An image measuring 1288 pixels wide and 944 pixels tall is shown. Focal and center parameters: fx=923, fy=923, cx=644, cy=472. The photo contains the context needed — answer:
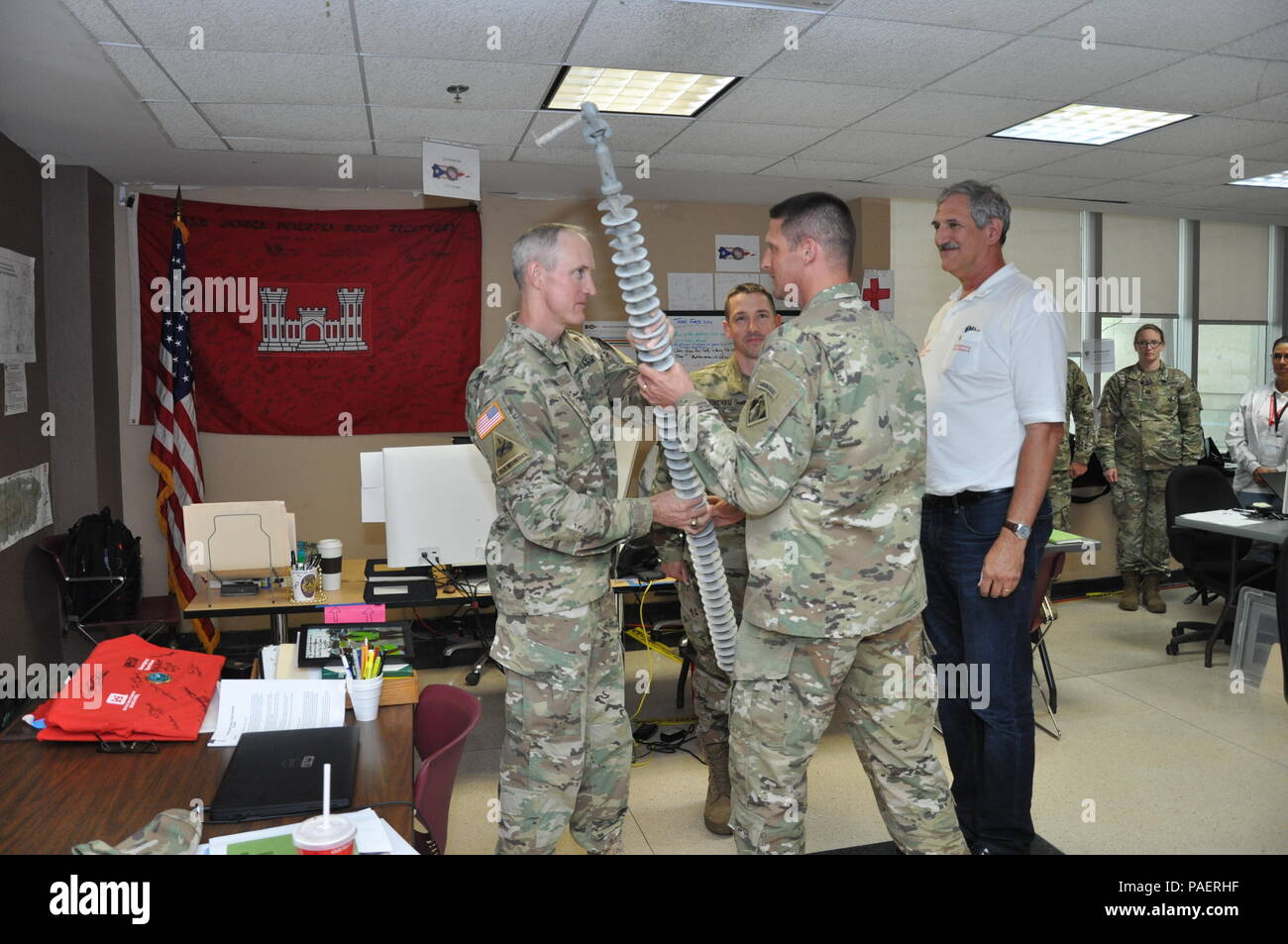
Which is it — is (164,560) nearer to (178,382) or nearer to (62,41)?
(178,382)

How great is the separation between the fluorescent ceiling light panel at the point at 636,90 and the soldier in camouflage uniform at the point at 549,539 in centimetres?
156

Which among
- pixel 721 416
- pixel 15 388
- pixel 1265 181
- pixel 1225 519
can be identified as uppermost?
pixel 1265 181


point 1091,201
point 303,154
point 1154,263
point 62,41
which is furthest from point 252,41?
point 1154,263

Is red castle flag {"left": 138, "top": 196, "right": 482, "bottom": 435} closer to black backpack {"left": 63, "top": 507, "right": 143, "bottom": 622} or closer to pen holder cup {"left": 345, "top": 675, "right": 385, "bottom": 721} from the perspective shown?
black backpack {"left": 63, "top": 507, "right": 143, "bottom": 622}

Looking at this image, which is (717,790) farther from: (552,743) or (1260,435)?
(1260,435)

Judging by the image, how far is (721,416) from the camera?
319cm

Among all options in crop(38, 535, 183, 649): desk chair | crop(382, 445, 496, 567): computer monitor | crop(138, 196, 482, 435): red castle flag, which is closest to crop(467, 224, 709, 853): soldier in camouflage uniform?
crop(382, 445, 496, 567): computer monitor

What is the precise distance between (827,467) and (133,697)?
159 cm

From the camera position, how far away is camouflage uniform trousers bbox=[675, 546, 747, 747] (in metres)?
3.03

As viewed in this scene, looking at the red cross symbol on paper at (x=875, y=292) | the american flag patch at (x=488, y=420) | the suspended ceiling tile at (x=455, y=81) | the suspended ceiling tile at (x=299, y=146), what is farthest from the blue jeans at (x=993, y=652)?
the red cross symbol on paper at (x=875, y=292)

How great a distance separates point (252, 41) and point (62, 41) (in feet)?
2.01

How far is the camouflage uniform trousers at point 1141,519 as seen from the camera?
615 cm

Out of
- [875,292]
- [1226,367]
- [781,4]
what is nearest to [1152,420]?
[1226,367]

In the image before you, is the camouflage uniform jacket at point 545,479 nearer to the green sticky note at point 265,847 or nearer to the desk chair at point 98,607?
the green sticky note at point 265,847
